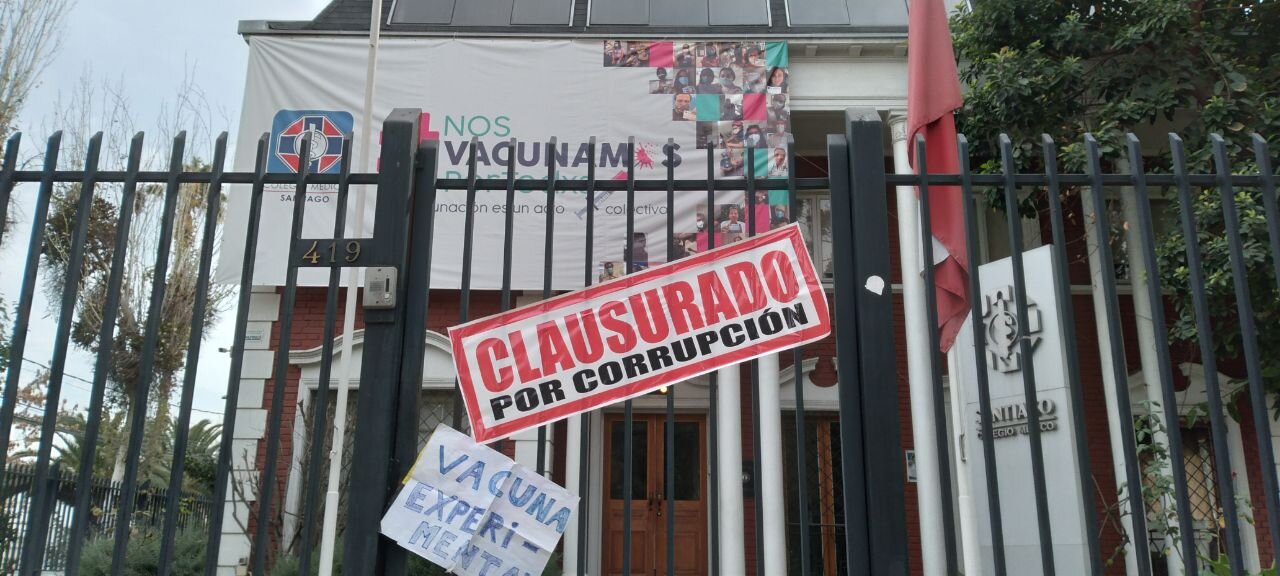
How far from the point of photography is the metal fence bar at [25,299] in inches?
120

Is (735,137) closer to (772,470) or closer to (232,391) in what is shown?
(772,470)

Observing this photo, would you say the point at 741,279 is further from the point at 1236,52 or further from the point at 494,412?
the point at 1236,52

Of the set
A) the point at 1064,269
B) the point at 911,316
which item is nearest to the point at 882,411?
the point at 1064,269

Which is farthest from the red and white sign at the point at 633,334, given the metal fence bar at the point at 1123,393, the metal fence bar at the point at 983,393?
the metal fence bar at the point at 1123,393

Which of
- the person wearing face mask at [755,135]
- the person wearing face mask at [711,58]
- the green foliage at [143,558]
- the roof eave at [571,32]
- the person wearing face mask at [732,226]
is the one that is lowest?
the green foliage at [143,558]

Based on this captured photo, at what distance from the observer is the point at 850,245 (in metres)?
3.19

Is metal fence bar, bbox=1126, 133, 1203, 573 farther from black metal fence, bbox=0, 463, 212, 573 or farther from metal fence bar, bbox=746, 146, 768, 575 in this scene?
black metal fence, bbox=0, 463, 212, 573

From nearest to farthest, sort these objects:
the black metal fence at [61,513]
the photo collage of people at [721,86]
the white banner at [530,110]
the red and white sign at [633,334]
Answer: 1. the red and white sign at [633,334]
2. the black metal fence at [61,513]
3. the white banner at [530,110]
4. the photo collage of people at [721,86]

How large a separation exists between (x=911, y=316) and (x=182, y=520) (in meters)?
13.1

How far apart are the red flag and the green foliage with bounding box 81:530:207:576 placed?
7996 mm

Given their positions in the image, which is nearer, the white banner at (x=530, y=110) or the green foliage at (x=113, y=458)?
the white banner at (x=530, y=110)

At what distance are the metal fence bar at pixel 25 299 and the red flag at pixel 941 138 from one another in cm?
340

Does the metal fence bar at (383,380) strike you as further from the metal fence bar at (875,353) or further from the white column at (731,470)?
the white column at (731,470)

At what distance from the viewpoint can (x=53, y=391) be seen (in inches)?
120
